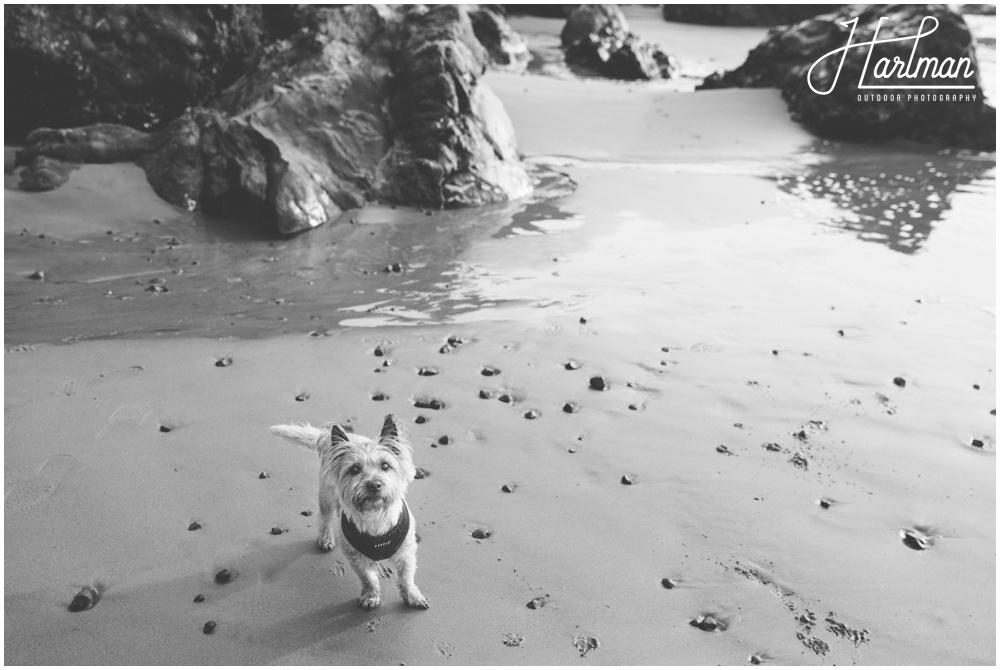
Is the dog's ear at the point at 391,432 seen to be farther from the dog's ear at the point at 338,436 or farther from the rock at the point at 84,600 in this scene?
the rock at the point at 84,600

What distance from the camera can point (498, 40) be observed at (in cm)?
2627

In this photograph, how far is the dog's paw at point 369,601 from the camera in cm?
461

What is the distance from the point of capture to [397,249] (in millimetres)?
10273

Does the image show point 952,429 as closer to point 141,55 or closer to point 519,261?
point 519,261

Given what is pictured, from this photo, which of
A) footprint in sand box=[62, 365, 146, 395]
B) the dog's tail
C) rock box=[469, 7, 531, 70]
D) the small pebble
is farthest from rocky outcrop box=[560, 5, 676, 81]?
the small pebble

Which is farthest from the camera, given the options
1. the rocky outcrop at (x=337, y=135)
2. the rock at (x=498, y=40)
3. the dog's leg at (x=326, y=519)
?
the rock at (x=498, y=40)

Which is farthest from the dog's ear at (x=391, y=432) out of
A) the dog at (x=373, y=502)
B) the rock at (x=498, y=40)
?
the rock at (x=498, y=40)

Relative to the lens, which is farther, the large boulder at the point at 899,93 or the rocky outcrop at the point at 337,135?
the large boulder at the point at 899,93

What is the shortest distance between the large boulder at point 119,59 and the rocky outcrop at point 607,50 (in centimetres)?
1388

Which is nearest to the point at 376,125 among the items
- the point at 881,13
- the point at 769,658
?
the point at 769,658

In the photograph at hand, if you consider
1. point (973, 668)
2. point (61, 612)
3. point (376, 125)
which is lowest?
point (61, 612)

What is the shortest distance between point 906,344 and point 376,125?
29.9 feet

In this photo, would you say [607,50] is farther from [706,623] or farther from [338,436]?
[706,623]

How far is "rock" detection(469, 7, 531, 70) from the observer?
25516 mm
